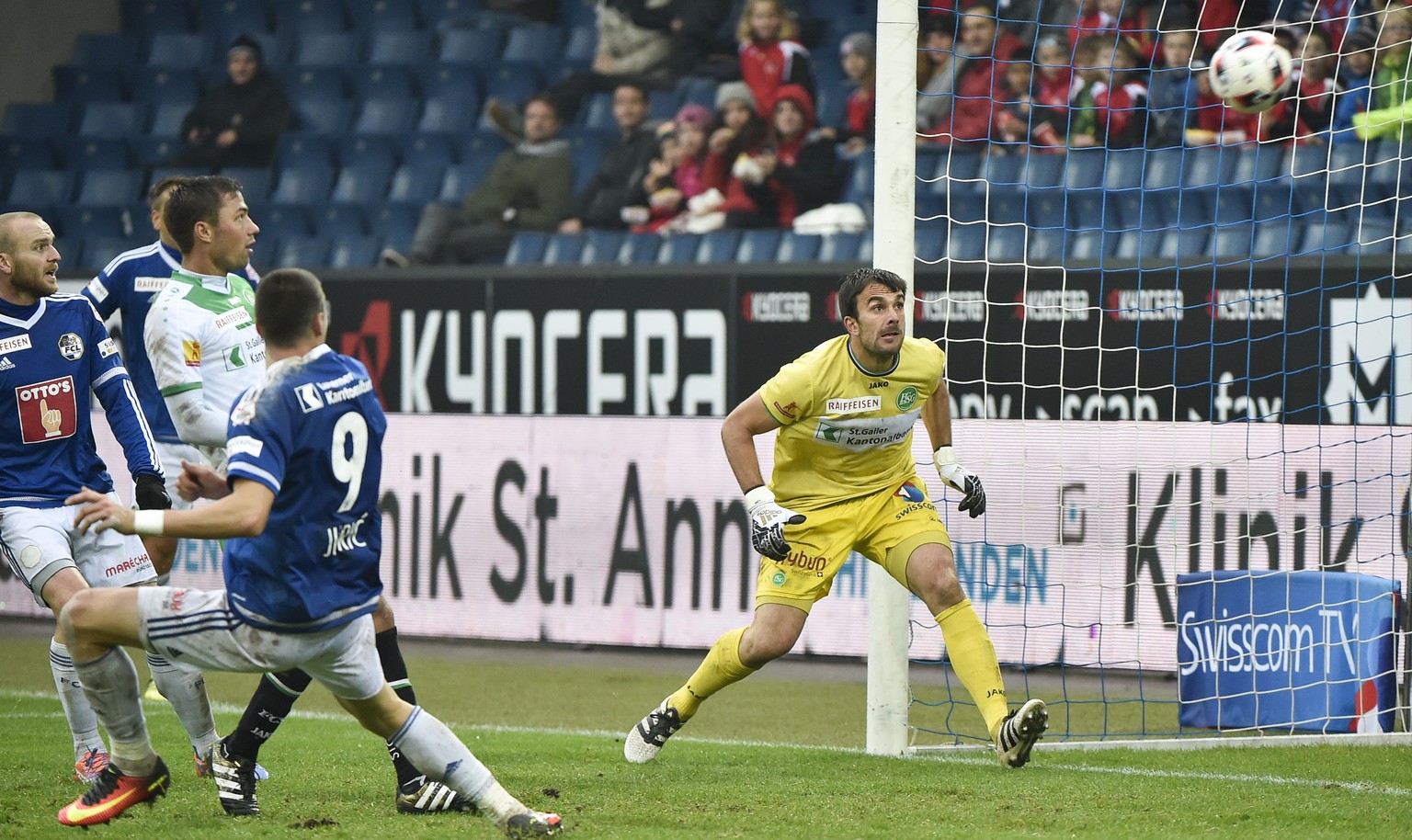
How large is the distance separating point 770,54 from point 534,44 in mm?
2754

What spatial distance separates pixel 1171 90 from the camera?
10.9 m

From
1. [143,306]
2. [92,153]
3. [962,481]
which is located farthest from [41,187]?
[962,481]

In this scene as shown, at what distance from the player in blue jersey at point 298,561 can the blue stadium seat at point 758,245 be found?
23.5 feet

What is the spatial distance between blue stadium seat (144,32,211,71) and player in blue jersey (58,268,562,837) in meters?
12.0

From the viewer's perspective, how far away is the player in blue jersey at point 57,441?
5.55m

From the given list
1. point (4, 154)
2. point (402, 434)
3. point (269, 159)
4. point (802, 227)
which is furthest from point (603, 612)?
point (4, 154)

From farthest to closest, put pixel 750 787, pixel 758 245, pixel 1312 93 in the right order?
1. pixel 758 245
2. pixel 1312 93
3. pixel 750 787

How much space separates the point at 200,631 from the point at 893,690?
2972 millimetres

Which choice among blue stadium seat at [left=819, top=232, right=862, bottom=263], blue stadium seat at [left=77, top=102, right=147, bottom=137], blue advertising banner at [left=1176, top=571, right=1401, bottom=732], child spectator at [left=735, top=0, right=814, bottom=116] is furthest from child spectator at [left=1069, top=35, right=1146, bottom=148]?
blue stadium seat at [left=77, top=102, right=147, bottom=137]

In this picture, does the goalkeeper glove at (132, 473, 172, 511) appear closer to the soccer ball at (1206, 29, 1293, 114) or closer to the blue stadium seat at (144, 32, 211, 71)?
the soccer ball at (1206, 29, 1293, 114)

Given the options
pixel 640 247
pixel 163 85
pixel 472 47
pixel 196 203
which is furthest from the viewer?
pixel 163 85

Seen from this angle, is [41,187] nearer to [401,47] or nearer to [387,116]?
[387,116]

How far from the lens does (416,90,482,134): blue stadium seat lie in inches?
560

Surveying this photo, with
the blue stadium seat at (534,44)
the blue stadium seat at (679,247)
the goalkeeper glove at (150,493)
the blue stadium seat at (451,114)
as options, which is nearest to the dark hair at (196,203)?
the goalkeeper glove at (150,493)
